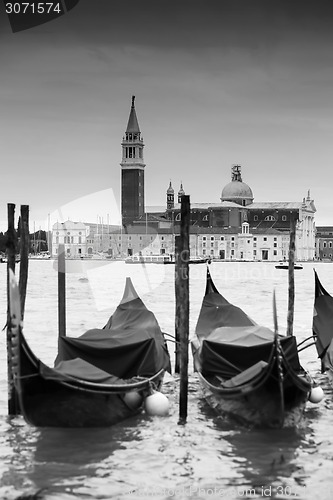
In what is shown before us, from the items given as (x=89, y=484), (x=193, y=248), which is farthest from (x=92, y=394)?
(x=193, y=248)

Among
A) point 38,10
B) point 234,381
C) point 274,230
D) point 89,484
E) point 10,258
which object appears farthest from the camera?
point 274,230

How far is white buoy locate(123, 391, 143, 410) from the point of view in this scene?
6125 mm

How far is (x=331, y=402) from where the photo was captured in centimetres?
692

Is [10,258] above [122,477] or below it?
above

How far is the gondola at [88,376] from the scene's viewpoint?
543 centimetres

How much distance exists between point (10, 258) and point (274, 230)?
204 ft

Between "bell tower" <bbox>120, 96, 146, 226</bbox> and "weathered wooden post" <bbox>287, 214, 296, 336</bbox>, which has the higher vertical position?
"bell tower" <bbox>120, 96, 146, 226</bbox>

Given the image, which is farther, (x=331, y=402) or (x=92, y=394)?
(x=331, y=402)

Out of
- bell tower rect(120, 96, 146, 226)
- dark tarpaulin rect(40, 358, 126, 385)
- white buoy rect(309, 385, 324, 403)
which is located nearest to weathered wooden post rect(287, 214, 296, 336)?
white buoy rect(309, 385, 324, 403)

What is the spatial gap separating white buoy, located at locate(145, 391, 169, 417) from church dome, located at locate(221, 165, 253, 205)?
6418cm

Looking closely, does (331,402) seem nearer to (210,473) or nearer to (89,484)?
(210,473)

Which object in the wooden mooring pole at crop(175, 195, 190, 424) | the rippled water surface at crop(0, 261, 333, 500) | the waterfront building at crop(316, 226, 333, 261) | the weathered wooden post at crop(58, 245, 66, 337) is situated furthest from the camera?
the waterfront building at crop(316, 226, 333, 261)

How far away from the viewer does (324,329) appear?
26.9ft

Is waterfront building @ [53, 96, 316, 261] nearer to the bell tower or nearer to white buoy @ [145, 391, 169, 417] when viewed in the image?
the bell tower
